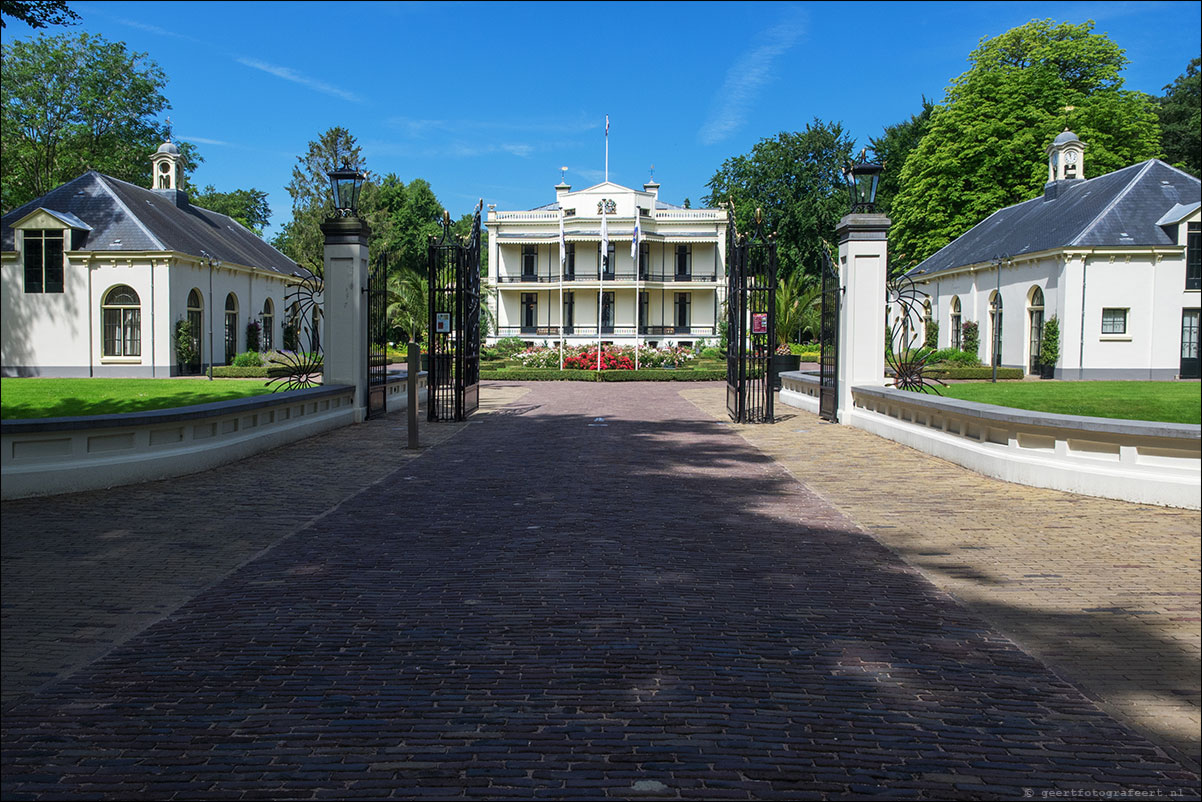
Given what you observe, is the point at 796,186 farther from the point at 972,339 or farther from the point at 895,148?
the point at 972,339

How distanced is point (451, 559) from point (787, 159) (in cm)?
5904

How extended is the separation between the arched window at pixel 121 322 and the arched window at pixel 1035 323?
109 feet

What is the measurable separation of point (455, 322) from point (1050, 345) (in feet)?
75.7

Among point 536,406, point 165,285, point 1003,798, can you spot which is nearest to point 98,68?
point 165,285

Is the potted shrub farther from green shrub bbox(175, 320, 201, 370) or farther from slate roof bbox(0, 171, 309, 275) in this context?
slate roof bbox(0, 171, 309, 275)

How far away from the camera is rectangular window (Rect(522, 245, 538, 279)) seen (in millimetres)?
59906

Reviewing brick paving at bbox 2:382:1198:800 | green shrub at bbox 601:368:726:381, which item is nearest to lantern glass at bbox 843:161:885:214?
brick paving at bbox 2:382:1198:800

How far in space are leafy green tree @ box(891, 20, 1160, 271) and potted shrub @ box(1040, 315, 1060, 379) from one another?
494 inches

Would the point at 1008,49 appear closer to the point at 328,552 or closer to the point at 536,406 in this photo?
the point at 536,406

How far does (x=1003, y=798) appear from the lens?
2934 millimetres

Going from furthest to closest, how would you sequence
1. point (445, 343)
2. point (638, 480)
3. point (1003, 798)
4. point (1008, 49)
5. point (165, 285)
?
point (1008, 49) → point (165, 285) → point (445, 343) → point (638, 480) → point (1003, 798)

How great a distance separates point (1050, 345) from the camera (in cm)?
3020

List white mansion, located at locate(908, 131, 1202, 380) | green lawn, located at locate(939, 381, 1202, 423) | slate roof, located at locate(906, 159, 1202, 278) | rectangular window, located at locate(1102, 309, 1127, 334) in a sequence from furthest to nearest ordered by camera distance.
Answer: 1. rectangular window, located at locate(1102, 309, 1127, 334)
2. slate roof, located at locate(906, 159, 1202, 278)
3. white mansion, located at locate(908, 131, 1202, 380)
4. green lawn, located at locate(939, 381, 1202, 423)

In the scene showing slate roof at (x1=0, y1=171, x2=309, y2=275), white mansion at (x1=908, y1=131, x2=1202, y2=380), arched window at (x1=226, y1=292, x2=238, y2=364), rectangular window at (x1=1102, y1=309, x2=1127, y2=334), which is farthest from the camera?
arched window at (x1=226, y1=292, x2=238, y2=364)
